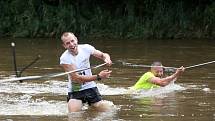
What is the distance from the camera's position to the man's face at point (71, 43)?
9.18 meters

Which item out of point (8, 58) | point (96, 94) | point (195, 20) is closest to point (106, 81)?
point (96, 94)

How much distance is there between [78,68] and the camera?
373 inches

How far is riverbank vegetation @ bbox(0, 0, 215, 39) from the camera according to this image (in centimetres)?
3186

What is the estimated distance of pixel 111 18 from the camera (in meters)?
34.9

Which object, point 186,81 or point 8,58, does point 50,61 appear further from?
point 186,81

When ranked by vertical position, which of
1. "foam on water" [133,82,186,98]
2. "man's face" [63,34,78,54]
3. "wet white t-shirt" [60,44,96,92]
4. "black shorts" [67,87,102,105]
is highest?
"man's face" [63,34,78,54]

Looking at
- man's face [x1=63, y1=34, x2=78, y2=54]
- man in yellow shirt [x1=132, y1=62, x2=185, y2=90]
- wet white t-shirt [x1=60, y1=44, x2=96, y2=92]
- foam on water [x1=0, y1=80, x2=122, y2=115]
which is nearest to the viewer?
man's face [x1=63, y1=34, x2=78, y2=54]

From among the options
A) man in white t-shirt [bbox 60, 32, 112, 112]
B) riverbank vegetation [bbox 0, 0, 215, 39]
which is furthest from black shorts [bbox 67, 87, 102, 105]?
riverbank vegetation [bbox 0, 0, 215, 39]

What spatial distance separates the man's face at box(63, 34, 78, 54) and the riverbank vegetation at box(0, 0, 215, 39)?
22128 mm

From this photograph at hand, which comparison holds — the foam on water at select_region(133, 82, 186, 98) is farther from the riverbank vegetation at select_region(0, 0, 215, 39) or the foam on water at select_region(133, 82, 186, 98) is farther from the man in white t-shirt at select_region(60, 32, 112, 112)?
the riverbank vegetation at select_region(0, 0, 215, 39)

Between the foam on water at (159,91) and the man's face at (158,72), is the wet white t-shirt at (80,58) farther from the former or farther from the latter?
the man's face at (158,72)

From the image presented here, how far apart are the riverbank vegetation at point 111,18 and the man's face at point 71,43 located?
22.1 metres

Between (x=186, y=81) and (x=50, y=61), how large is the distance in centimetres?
659

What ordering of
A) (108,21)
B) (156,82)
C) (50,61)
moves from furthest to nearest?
(108,21)
(50,61)
(156,82)
